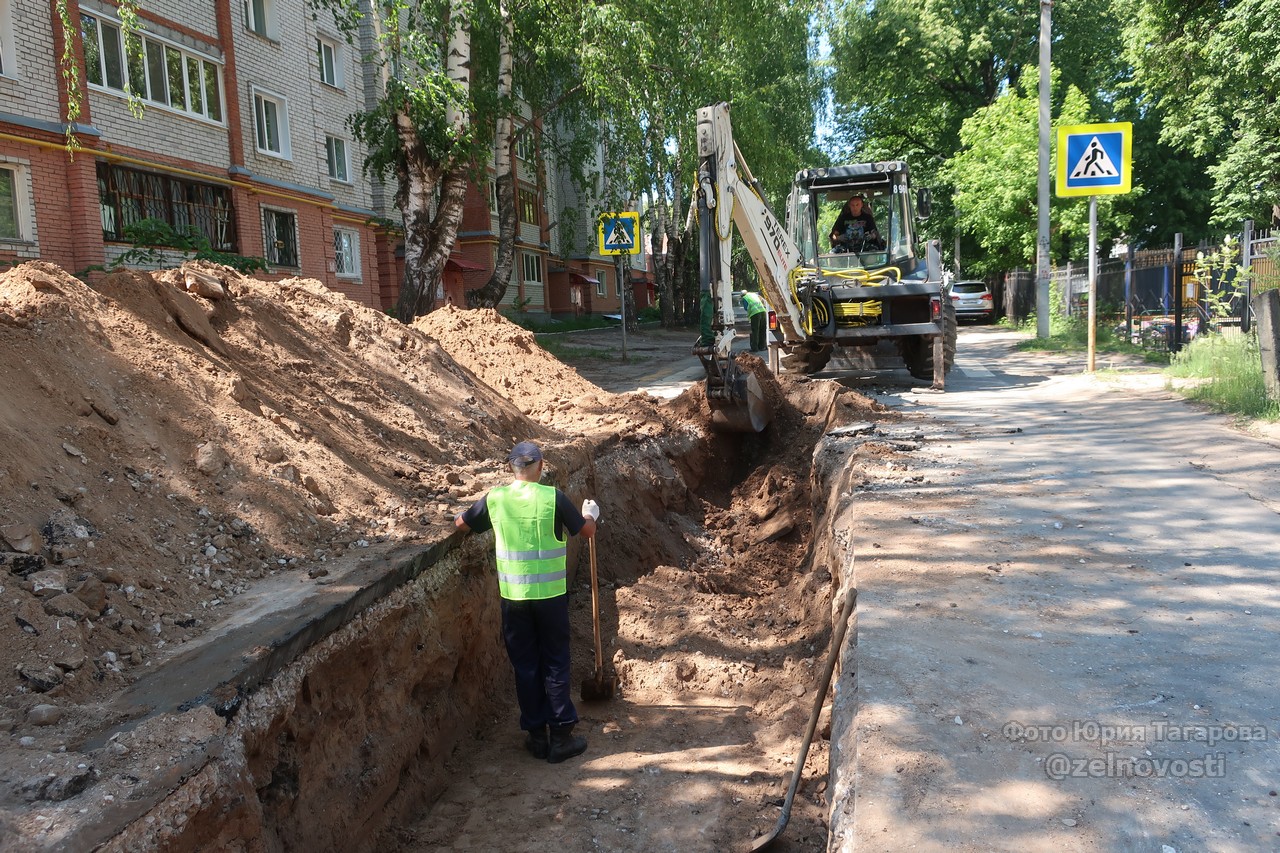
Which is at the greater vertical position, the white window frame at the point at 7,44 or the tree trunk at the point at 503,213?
the white window frame at the point at 7,44

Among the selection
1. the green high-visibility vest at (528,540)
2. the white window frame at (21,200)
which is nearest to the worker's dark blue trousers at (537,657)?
the green high-visibility vest at (528,540)

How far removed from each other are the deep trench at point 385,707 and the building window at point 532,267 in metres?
29.3

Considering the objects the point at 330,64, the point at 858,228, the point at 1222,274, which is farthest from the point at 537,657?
the point at 330,64

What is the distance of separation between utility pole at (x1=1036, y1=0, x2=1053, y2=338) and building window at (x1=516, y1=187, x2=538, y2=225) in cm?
2074

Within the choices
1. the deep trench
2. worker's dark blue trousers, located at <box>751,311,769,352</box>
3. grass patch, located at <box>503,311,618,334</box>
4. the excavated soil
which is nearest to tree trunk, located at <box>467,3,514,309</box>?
worker's dark blue trousers, located at <box>751,311,769,352</box>

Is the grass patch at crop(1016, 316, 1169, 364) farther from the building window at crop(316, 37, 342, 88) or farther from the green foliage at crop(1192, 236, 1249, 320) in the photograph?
the building window at crop(316, 37, 342, 88)

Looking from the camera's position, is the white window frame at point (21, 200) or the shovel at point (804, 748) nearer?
the shovel at point (804, 748)

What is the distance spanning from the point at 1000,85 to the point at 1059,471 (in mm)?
32425

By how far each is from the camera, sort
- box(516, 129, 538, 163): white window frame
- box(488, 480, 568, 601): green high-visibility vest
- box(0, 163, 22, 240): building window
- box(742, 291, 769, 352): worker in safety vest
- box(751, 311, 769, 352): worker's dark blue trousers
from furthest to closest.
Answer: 1. box(751, 311, 769, 352): worker's dark blue trousers
2. box(742, 291, 769, 352): worker in safety vest
3. box(516, 129, 538, 163): white window frame
4. box(0, 163, 22, 240): building window
5. box(488, 480, 568, 601): green high-visibility vest

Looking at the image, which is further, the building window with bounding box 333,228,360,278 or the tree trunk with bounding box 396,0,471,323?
the building window with bounding box 333,228,360,278

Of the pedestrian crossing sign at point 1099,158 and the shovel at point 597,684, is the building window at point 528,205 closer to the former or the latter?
the pedestrian crossing sign at point 1099,158

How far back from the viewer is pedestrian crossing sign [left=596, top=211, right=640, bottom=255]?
16.1 metres

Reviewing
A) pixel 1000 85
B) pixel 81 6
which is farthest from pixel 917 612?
pixel 1000 85

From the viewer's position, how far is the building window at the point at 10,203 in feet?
48.0
